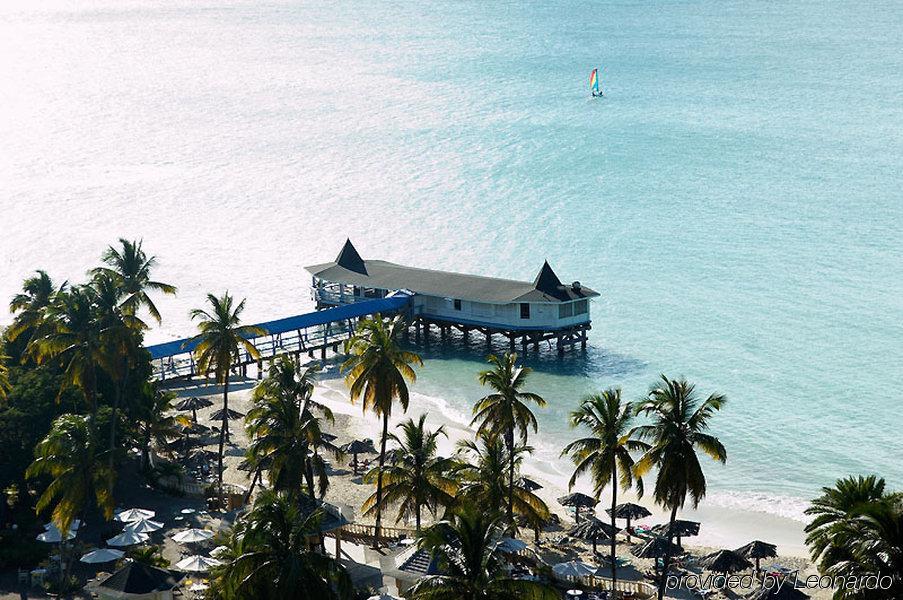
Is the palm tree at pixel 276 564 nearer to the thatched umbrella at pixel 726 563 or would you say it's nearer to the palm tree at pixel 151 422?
the thatched umbrella at pixel 726 563

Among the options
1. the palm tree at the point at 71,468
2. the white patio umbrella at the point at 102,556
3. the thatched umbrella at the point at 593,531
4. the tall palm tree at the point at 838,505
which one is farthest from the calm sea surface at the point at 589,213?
the palm tree at the point at 71,468

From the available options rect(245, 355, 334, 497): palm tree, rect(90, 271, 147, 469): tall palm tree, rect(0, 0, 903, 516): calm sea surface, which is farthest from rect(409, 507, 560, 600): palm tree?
rect(0, 0, 903, 516): calm sea surface

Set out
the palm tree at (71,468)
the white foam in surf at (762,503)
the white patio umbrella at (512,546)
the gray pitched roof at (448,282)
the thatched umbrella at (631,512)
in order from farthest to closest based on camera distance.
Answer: the gray pitched roof at (448,282) → the white foam in surf at (762,503) → the thatched umbrella at (631,512) → the palm tree at (71,468) → the white patio umbrella at (512,546)

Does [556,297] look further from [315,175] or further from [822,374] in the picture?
[315,175]

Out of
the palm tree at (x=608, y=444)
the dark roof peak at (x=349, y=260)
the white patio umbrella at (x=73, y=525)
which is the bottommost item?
the white patio umbrella at (x=73, y=525)

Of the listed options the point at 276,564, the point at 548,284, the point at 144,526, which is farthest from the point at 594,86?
the point at 276,564
